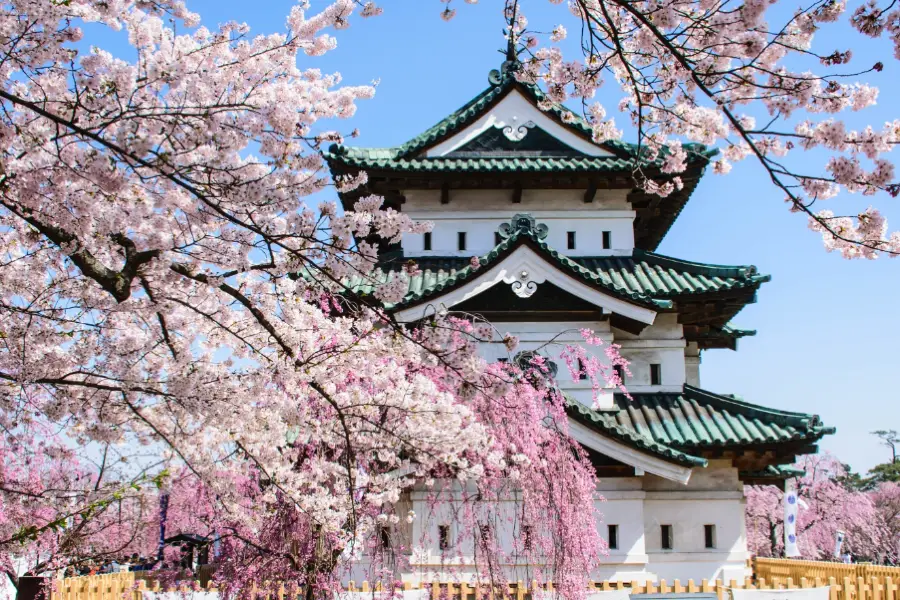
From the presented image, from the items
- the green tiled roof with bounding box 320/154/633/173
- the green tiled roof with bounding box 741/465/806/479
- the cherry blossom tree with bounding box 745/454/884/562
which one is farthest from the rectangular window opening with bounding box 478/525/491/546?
the cherry blossom tree with bounding box 745/454/884/562

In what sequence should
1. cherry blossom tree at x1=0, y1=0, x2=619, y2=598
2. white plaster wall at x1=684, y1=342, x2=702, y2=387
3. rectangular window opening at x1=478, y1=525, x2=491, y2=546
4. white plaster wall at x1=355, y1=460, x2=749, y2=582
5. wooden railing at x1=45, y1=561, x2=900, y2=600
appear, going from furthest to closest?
white plaster wall at x1=684, y1=342, x2=702, y2=387 < white plaster wall at x1=355, y1=460, x2=749, y2=582 < rectangular window opening at x1=478, y1=525, x2=491, y2=546 < wooden railing at x1=45, y1=561, x2=900, y2=600 < cherry blossom tree at x1=0, y1=0, x2=619, y2=598

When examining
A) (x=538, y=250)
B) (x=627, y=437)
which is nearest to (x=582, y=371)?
(x=627, y=437)

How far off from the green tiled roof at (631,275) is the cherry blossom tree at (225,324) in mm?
2539

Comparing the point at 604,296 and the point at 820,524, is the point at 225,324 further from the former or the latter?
the point at 820,524

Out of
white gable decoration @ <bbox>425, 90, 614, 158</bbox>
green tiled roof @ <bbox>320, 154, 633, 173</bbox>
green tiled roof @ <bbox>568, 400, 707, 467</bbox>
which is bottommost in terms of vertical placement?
green tiled roof @ <bbox>568, 400, 707, 467</bbox>

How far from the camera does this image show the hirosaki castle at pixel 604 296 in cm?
1141

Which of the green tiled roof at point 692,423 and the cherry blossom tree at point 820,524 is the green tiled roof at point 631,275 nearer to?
the green tiled roof at point 692,423

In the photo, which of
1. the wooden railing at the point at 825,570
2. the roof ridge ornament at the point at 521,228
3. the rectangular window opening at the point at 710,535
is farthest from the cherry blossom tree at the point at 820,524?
the roof ridge ornament at the point at 521,228

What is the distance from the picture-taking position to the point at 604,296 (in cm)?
1197

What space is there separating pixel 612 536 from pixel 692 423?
6.82 ft

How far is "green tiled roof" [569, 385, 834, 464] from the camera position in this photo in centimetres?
1076

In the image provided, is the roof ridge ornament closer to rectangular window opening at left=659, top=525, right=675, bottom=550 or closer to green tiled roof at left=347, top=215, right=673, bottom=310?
green tiled roof at left=347, top=215, right=673, bottom=310

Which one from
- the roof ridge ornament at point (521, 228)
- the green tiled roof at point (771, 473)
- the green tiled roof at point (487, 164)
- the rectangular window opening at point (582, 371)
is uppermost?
the green tiled roof at point (487, 164)

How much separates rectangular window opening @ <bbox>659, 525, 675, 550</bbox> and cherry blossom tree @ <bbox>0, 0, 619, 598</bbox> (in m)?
2.28
